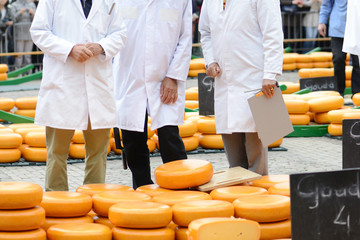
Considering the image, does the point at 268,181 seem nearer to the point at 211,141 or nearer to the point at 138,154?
the point at 138,154

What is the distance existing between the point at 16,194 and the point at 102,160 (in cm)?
136

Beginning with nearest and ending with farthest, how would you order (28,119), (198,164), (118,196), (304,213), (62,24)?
(304,213) → (118,196) → (198,164) → (62,24) → (28,119)

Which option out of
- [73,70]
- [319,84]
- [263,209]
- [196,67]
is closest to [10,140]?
[73,70]

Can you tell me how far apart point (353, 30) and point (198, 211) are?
9.14 ft

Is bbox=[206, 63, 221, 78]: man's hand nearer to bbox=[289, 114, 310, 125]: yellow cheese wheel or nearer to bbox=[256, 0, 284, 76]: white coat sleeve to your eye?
bbox=[256, 0, 284, 76]: white coat sleeve

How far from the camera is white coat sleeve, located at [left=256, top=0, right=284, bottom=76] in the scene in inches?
191

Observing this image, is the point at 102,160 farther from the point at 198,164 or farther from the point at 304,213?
the point at 304,213

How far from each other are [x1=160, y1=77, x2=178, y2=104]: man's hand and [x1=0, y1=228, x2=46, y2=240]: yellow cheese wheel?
163cm

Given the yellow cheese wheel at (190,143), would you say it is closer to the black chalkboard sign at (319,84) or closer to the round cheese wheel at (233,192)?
the black chalkboard sign at (319,84)

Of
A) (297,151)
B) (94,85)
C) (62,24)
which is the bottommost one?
(297,151)

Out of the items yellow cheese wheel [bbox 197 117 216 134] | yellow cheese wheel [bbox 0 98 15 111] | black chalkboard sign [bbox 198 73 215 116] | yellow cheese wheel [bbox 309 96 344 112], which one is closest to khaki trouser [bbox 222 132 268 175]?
yellow cheese wheel [bbox 197 117 216 134]

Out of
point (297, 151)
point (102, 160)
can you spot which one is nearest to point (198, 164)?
point (102, 160)

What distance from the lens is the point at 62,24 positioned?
16.1 ft

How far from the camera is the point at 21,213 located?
3785 mm
